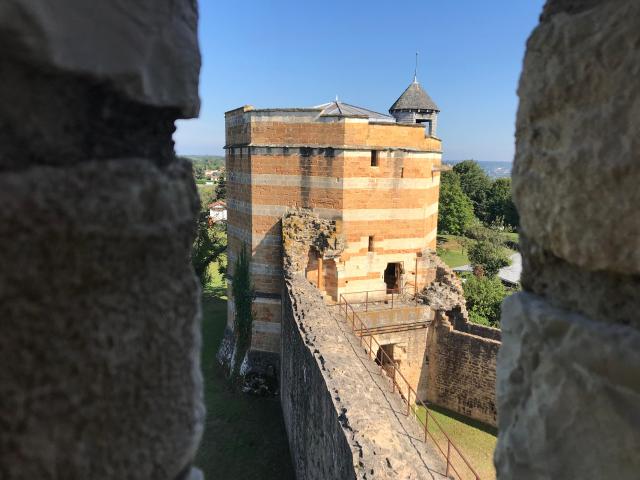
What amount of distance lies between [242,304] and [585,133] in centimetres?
1319

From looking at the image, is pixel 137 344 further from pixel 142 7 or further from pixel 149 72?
pixel 142 7

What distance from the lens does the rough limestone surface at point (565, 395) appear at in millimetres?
1238

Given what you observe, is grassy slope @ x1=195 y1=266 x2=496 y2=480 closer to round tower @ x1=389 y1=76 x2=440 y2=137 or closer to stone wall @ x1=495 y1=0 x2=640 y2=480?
stone wall @ x1=495 y1=0 x2=640 y2=480

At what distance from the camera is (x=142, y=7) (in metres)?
1.08

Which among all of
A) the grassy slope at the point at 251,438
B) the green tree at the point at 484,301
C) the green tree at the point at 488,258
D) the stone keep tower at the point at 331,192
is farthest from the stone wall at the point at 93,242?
the green tree at the point at 488,258

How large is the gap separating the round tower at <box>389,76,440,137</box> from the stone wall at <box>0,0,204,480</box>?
2021 centimetres

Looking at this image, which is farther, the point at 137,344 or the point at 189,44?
the point at 189,44

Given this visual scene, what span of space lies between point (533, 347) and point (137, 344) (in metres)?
1.15

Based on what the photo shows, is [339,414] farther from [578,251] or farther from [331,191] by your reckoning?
[331,191]

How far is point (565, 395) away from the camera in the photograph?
1.36 m

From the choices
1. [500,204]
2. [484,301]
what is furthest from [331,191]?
[500,204]

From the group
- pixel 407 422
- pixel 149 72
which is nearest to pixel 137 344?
pixel 149 72

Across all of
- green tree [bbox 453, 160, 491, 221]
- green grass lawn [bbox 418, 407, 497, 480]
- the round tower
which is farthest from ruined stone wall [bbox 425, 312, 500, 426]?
green tree [bbox 453, 160, 491, 221]

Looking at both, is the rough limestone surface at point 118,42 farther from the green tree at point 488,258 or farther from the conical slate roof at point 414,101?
the green tree at point 488,258
